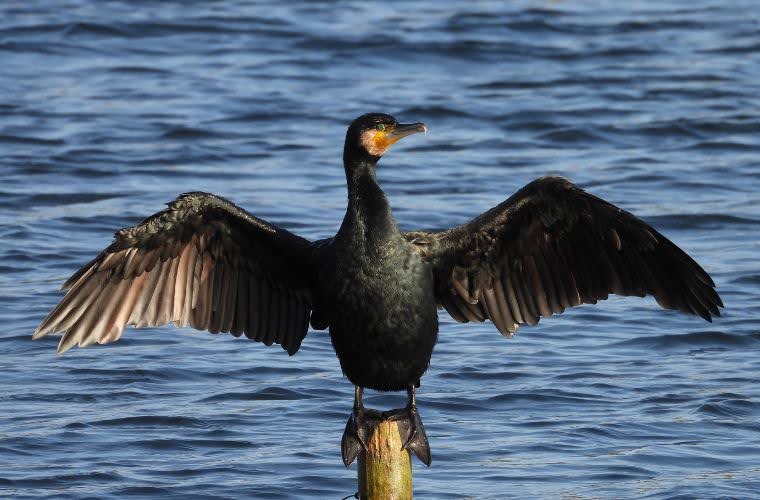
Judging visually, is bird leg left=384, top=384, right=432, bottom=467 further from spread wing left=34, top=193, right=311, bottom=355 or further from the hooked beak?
the hooked beak

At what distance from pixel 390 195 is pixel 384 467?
7.35 m

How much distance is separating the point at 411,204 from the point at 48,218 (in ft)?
10.5

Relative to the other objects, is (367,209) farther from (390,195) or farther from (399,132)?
(390,195)

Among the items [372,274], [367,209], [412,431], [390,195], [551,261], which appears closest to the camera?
[372,274]

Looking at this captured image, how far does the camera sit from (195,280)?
293 inches

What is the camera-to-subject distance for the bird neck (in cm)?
674

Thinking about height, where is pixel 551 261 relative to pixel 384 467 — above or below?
above

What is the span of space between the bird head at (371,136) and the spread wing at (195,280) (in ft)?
1.72

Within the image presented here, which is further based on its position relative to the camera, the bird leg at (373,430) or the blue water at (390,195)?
the blue water at (390,195)

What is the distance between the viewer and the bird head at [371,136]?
22.8 ft

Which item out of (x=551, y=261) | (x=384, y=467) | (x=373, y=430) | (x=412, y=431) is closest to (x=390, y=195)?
(x=551, y=261)

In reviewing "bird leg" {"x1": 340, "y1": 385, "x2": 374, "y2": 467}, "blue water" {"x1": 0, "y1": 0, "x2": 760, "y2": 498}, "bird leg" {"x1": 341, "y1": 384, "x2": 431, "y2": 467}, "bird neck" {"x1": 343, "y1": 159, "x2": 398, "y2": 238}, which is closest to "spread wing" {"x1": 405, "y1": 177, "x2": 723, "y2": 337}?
"bird neck" {"x1": 343, "y1": 159, "x2": 398, "y2": 238}

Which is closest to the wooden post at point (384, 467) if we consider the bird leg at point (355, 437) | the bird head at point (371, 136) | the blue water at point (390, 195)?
the bird leg at point (355, 437)

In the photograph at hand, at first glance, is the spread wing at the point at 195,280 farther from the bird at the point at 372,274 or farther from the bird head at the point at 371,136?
the bird head at the point at 371,136
